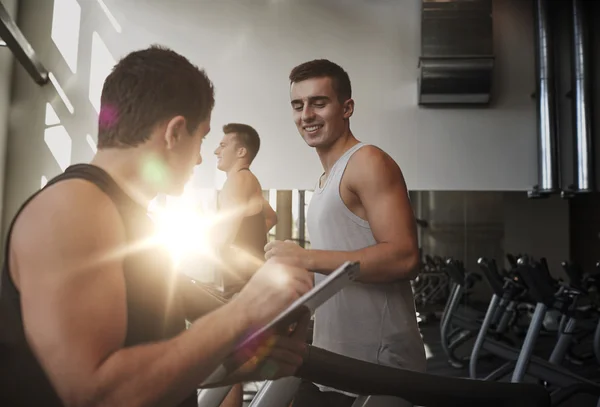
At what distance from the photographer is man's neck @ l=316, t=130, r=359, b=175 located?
5.01 feet

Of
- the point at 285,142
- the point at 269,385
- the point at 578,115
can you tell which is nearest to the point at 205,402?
the point at 269,385

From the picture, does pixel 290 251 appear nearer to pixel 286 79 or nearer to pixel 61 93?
pixel 286 79

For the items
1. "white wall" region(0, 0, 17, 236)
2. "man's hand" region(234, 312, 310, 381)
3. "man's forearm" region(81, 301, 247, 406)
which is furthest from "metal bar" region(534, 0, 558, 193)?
"white wall" region(0, 0, 17, 236)

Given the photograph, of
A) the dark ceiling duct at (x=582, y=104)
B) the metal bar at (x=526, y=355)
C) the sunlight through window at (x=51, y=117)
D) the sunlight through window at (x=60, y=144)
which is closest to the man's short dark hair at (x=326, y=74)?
the metal bar at (x=526, y=355)

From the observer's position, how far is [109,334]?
632 mm

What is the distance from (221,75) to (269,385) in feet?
14.7

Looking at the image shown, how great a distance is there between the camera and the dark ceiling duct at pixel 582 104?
187 inches

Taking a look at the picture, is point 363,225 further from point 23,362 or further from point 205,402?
point 23,362

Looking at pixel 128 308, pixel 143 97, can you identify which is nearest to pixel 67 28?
pixel 143 97

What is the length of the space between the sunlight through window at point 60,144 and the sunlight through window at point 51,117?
57 millimetres

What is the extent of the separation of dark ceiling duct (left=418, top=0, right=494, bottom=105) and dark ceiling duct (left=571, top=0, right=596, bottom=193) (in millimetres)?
760

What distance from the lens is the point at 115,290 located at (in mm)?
656

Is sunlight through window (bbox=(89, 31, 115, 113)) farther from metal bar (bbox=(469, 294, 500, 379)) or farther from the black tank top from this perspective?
the black tank top

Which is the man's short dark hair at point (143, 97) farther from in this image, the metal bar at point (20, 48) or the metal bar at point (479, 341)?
the metal bar at point (20, 48)
